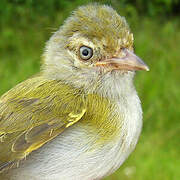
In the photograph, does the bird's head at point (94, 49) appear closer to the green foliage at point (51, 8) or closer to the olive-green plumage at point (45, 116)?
the olive-green plumage at point (45, 116)

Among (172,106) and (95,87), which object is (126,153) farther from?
(172,106)

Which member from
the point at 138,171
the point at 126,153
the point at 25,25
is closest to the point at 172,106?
the point at 138,171

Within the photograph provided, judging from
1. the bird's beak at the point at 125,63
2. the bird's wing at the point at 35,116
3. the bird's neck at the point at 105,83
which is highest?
the bird's beak at the point at 125,63

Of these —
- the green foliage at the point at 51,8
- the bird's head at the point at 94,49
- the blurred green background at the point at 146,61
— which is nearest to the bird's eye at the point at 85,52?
the bird's head at the point at 94,49

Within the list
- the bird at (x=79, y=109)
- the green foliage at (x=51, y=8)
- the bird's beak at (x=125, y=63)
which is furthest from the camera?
the green foliage at (x=51, y=8)

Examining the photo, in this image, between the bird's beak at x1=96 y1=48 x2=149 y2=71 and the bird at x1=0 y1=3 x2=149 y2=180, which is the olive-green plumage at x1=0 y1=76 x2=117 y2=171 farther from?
the bird's beak at x1=96 y1=48 x2=149 y2=71

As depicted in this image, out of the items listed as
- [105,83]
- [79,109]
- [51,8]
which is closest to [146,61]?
[51,8]

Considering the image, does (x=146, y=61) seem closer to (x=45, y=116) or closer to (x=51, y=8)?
(x=51, y=8)
